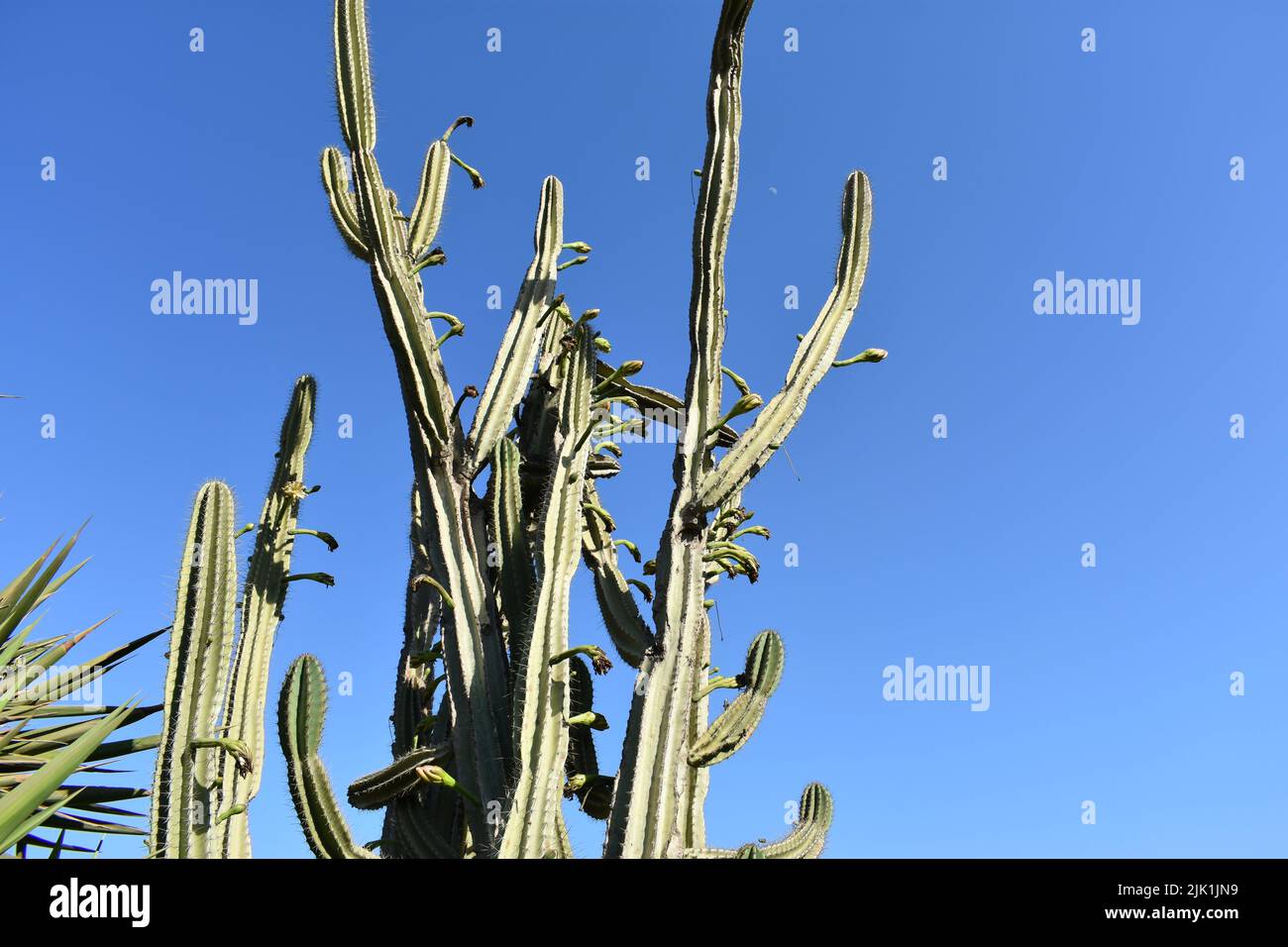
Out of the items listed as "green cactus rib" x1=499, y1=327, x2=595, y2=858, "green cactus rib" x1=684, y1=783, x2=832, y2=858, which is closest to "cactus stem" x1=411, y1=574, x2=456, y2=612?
"green cactus rib" x1=499, y1=327, x2=595, y2=858

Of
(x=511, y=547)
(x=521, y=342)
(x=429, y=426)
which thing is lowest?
(x=511, y=547)

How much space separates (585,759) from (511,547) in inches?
35.6

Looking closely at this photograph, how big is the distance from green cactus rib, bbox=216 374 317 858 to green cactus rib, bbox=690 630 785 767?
1555 mm

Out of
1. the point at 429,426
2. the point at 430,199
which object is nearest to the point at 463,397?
the point at 429,426

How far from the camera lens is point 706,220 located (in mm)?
3930

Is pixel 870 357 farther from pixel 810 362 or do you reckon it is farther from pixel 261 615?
pixel 261 615

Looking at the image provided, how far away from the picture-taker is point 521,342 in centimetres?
420

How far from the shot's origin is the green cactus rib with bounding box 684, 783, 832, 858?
332 cm

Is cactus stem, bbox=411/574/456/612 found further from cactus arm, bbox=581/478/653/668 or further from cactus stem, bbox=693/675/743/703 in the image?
cactus stem, bbox=693/675/743/703

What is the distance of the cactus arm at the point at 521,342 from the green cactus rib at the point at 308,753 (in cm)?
130

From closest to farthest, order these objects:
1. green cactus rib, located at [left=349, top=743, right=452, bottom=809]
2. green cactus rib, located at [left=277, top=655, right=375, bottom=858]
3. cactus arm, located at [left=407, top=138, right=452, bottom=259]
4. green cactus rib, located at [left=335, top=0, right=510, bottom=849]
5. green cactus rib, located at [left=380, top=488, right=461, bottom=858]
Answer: green cactus rib, located at [left=277, top=655, right=375, bottom=858]
green cactus rib, located at [left=349, top=743, right=452, bottom=809]
green cactus rib, located at [left=335, top=0, right=510, bottom=849]
green cactus rib, located at [left=380, top=488, right=461, bottom=858]
cactus arm, located at [left=407, top=138, right=452, bottom=259]

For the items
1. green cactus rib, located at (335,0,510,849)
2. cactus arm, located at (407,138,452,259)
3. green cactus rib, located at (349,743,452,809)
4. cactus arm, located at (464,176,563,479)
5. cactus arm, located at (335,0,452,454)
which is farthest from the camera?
cactus arm, located at (407,138,452,259)

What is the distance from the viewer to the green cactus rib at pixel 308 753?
9.02ft
